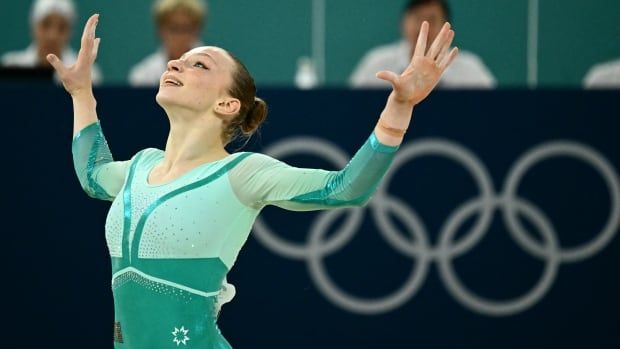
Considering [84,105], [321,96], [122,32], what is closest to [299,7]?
[122,32]

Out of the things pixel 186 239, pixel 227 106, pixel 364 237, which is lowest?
pixel 364 237

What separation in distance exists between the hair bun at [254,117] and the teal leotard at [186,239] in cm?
Answer: 24

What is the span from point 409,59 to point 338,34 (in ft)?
3.86

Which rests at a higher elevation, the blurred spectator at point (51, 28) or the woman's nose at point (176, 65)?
the blurred spectator at point (51, 28)

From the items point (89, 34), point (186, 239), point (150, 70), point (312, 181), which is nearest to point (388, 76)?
point (312, 181)

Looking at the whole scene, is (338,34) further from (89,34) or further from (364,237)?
(89,34)

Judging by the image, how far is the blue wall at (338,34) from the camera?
853 centimetres

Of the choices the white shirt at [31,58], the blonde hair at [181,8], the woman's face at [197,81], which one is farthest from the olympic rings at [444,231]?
the woman's face at [197,81]

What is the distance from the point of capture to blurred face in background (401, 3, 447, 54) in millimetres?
7457

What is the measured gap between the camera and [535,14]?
28.0ft

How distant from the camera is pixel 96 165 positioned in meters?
4.36

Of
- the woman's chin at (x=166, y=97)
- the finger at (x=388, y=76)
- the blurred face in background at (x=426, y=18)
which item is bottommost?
the woman's chin at (x=166, y=97)

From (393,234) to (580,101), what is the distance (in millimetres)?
1320

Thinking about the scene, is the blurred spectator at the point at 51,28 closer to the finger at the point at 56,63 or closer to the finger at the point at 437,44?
the finger at the point at 56,63
